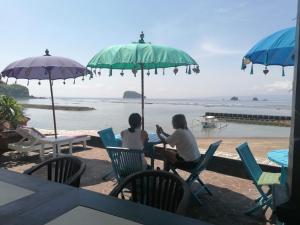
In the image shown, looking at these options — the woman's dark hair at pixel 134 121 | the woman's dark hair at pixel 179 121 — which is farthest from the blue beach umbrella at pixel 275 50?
the woman's dark hair at pixel 134 121

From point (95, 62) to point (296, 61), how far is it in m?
4.50

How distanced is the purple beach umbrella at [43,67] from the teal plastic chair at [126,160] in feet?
9.89

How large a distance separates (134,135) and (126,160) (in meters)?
0.53

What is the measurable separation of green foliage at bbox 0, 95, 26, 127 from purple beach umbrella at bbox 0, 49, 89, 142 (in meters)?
0.84

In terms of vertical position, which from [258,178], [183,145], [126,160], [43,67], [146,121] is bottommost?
[146,121]

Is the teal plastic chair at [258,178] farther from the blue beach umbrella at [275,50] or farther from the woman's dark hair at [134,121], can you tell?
the woman's dark hair at [134,121]

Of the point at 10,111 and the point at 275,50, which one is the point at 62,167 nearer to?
the point at 275,50

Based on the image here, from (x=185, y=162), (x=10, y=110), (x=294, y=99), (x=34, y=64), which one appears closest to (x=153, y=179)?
(x=294, y=99)

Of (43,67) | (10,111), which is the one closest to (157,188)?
(43,67)

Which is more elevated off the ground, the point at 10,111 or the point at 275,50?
the point at 275,50

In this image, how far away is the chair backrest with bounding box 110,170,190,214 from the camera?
8.08 ft

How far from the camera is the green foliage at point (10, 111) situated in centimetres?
870

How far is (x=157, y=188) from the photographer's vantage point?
259cm

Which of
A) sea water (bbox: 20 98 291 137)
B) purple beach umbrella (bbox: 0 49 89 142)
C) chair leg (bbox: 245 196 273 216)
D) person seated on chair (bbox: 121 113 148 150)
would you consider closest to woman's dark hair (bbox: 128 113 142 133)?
person seated on chair (bbox: 121 113 148 150)
